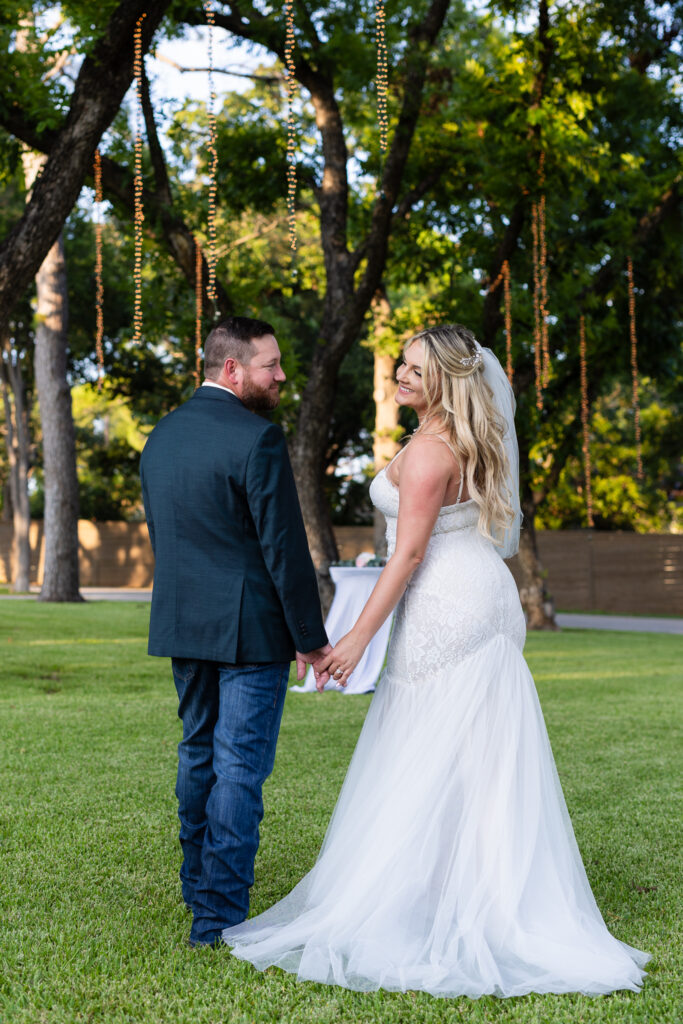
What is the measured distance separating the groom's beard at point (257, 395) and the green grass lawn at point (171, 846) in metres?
1.78

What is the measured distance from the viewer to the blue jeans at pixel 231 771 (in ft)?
10.6

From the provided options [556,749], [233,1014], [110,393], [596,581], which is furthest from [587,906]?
[110,393]

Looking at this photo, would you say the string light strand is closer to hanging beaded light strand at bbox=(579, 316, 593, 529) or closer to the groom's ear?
hanging beaded light strand at bbox=(579, 316, 593, 529)

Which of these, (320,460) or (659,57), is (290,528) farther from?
(659,57)

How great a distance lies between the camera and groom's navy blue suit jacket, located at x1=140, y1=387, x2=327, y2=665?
10.2 ft

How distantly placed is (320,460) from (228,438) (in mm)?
8763

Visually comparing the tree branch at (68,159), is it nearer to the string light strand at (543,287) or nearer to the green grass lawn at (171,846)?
the green grass lawn at (171,846)

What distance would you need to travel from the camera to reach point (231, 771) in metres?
3.23

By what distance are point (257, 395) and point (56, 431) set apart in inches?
746

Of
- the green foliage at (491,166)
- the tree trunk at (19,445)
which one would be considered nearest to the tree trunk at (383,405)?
the green foliage at (491,166)

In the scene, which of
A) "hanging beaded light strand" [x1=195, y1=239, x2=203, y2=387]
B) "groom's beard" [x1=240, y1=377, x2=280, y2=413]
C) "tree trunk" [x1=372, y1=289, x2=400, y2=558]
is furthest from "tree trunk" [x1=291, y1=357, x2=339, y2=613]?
"groom's beard" [x1=240, y1=377, x2=280, y2=413]

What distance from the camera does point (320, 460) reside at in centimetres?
1192

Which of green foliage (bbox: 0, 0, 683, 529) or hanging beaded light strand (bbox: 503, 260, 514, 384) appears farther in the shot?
hanging beaded light strand (bbox: 503, 260, 514, 384)

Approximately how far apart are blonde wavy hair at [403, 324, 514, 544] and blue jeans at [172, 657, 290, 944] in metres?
0.86
